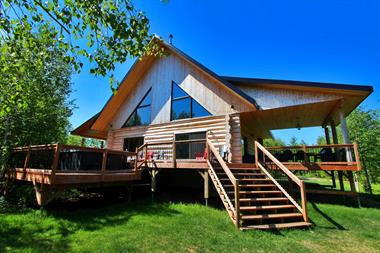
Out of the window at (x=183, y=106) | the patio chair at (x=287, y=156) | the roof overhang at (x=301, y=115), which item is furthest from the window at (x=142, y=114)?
the patio chair at (x=287, y=156)

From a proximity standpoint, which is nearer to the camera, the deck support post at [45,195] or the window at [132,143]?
the deck support post at [45,195]

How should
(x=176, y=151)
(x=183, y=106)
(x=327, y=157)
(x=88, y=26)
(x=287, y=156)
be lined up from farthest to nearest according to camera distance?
1. (x=183, y=106)
2. (x=176, y=151)
3. (x=287, y=156)
4. (x=327, y=157)
5. (x=88, y=26)

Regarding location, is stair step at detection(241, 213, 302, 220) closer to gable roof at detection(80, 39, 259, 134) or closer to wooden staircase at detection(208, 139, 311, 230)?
wooden staircase at detection(208, 139, 311, 230)

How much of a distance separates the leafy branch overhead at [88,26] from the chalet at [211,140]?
295 cm

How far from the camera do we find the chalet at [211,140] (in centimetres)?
618

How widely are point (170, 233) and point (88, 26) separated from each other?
4.92 m

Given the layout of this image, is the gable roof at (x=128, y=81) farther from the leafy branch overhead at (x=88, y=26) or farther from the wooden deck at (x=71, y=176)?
the leafy branch overhead at (x=88, y=26)

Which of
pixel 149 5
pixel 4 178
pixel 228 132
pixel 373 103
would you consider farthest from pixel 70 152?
pixel 373 103

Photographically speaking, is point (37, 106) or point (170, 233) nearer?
point (170, 233)

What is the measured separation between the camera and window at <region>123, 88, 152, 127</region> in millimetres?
12748

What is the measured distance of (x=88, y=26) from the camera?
4480 mm

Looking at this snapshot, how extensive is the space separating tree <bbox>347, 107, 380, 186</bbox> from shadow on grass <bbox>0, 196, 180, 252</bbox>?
1704 centimetres

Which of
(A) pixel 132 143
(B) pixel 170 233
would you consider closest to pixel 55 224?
(B) pixel 170 233

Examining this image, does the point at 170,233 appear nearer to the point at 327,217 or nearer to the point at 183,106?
the point at 327,217
